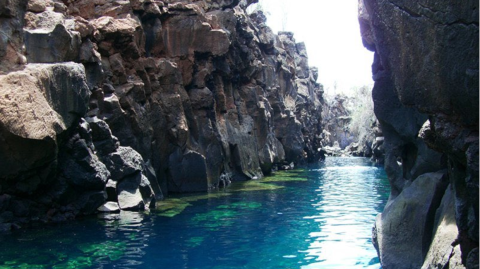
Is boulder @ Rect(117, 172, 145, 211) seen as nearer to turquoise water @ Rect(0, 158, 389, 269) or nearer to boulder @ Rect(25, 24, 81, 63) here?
turquoise water @ Rect(0, 158, 389, 269)

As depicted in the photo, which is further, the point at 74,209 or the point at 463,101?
the point at 74,209

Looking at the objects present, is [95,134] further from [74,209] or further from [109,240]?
[109,240]

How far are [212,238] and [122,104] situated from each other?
10618 millimetres

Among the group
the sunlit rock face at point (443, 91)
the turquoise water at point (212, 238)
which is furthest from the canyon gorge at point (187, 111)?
the turquoise water at point (212, 238)

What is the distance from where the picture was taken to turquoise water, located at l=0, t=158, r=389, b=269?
11.8m

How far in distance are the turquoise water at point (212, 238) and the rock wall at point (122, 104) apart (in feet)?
5.50

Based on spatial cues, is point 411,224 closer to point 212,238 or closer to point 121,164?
point 212,238

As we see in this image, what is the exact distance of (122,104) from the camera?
A: 74.4ft

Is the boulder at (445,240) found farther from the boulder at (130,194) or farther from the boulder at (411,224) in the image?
the boulder at (130,194)

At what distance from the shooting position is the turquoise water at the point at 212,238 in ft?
38.5

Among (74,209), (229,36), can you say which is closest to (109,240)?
(74,209)

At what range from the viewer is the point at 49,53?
17109 millimetres

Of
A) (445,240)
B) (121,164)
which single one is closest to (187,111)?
(121,164)

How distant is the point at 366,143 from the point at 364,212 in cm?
5567
